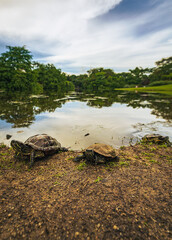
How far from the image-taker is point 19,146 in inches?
170

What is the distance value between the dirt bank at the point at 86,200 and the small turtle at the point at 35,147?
0.38 m

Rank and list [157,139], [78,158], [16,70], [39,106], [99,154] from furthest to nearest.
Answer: [16,70]
[39,106]
[157,139]
[78,158]
[99,154]

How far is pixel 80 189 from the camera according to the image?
129 inches

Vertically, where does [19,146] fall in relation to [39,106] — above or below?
below

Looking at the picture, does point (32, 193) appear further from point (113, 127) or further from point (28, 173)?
point (113, 127)

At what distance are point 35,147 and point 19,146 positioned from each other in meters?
0.56

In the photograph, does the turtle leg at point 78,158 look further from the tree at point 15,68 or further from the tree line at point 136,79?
the tree line at point 136,79

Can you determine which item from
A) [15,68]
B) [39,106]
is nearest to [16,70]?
[15,68]

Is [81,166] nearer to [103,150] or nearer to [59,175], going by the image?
[59,175]

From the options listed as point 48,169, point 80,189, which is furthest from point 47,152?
point 80,189

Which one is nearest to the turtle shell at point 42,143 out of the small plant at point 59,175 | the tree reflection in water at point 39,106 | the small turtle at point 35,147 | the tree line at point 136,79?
the small turtle at point 35,147

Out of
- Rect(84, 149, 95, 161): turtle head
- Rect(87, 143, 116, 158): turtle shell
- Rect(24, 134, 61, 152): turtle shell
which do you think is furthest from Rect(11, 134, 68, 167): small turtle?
Rect(87, 143, 116, 158): turtle shell

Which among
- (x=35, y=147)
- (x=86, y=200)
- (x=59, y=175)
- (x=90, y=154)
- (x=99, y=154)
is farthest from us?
(x=35, y=147)

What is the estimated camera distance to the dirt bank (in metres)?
2.23
